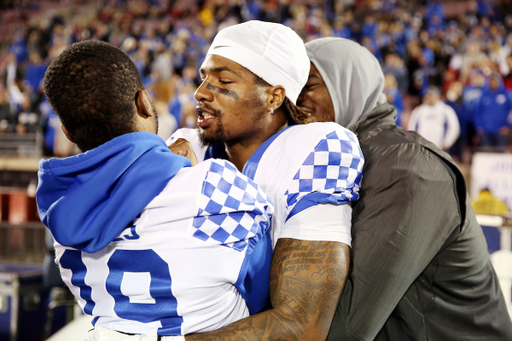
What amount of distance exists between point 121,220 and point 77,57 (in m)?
0.44

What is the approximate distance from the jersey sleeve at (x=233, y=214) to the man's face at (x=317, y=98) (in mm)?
932

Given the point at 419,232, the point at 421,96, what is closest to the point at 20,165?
the point at 421,96

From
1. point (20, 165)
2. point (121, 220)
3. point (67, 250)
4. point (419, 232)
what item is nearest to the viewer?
point (121, 220)

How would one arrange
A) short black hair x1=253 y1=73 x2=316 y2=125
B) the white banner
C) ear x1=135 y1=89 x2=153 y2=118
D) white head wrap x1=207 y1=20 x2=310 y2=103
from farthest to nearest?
the white banner, short black hair x1=253 y1=73 x2=316 y2=125, white head wrap x1=207 y1=20 x2=310 y2=103, ear x1=135 y1=89 x2=153 y2=118

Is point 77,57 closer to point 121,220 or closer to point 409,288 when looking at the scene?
point 121,220

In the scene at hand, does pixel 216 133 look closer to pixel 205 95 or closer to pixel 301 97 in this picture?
pixel 205 95

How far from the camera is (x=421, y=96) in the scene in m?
10.2

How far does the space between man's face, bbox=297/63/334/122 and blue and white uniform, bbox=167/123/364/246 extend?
57cm

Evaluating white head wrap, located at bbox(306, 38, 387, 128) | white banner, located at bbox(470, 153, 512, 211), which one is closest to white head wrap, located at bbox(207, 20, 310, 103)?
white head wrap, located at bbox(306, 38, 387, 128)

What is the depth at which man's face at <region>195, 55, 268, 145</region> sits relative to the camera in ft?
5.97

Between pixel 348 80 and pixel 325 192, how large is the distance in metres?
0.85

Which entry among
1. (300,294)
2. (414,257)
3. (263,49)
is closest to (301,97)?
(263,49)

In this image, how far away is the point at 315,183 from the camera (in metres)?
1.42

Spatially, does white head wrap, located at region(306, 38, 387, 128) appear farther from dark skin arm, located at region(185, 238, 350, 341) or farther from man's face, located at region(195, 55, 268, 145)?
dark skin arm, located at region(185, 238, 350, 341)
